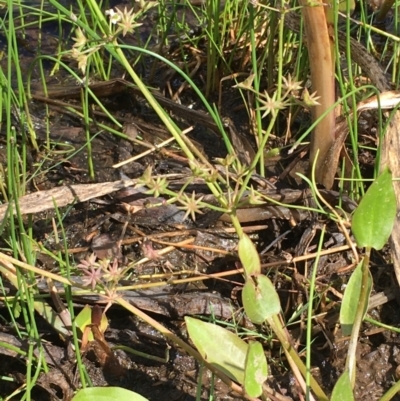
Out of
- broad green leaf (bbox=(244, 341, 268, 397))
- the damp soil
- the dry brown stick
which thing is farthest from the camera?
the dry brown stick

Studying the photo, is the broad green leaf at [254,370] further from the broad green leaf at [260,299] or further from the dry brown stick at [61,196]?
the dry brown stick at [61,196]

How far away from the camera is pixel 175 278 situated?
59.9 inches

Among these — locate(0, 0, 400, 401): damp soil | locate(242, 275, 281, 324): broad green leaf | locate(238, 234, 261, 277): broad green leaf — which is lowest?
locate(0, 0, 400, 401): damp soil

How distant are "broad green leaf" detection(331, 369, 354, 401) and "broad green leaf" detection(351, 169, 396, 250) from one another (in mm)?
211

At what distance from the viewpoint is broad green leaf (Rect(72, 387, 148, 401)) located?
1028 millimetres

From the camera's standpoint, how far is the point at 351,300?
1122mm

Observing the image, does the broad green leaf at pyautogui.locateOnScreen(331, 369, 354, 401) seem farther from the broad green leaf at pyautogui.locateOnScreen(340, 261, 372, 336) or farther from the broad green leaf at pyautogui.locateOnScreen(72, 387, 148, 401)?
the broad green leaf at pyautogui.locateOnScreen(72, 387, 148, 401)

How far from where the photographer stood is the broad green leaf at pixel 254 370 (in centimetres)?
98

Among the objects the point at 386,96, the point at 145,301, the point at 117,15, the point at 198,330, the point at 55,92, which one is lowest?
the point at 145,301

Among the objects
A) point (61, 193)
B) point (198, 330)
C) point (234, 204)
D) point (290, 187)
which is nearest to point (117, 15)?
point (234, 204)

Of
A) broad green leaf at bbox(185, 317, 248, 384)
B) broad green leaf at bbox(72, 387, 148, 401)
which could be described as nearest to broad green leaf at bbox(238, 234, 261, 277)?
broad green leaf at bbox(185, 317, 248, 384)

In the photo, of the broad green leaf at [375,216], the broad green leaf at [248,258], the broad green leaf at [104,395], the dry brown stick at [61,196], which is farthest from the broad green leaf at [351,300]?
the dry brown stick at [61,196]

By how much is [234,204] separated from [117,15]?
0.33 m

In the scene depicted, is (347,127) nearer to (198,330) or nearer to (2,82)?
(198,330)
